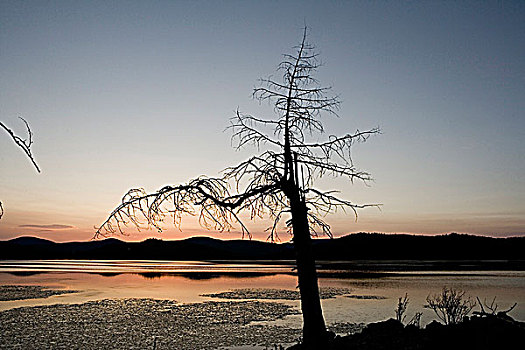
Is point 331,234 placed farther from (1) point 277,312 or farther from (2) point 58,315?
(2) point 58,315

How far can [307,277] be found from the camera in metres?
10.5

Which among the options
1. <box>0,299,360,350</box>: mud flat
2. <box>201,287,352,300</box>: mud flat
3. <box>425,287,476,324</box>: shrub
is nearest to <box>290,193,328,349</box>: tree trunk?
<box>425,287,476,324</box>: shrub

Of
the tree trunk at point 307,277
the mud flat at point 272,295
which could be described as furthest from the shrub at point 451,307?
the mud flat at point 272,295

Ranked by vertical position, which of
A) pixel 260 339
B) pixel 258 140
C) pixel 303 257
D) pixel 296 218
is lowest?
pixel 260 339

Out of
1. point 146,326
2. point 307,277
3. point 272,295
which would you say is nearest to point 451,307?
point 307,277

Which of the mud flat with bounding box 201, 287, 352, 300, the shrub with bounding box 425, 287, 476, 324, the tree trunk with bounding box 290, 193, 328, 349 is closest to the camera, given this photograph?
the tree trunk with bounding box 290, 193, 328, 349

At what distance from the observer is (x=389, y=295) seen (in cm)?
4394

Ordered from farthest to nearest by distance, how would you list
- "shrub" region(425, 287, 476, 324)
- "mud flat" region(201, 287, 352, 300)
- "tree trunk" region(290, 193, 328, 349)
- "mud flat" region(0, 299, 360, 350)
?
"mud flat" region(201, 287, 352, 300) → "mud flat" region(0, 299, 360, 350) → "shrub" region(425, 287, 476, 324) → "tree trunk" region(290, 193, 328, 349)

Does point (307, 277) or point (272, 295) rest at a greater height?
point (307, 277)

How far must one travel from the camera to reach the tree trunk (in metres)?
10.5

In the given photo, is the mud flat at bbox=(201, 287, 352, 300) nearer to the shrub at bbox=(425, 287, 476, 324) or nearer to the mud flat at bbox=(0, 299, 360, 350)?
the mud flat at bbox=(0, 299, 360, 350)

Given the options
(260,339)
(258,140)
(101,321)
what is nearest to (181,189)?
(258,140)

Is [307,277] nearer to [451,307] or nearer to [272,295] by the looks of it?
[451,307]

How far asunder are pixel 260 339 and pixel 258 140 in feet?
45.9
